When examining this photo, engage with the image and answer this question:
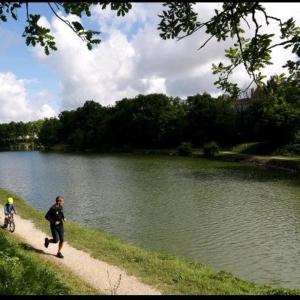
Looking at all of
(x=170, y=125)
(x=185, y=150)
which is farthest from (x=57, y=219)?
(x=170, y=125)

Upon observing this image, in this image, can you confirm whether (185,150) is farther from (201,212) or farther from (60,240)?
(60,240)

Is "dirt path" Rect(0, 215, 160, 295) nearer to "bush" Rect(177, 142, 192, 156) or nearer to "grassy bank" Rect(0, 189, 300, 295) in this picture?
"grassy bank" Rect(0, 189, 300, 295)

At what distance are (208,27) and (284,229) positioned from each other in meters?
23.7

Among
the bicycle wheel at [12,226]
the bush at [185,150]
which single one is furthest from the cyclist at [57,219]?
the bush at [185,150]

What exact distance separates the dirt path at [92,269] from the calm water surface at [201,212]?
6236 mm

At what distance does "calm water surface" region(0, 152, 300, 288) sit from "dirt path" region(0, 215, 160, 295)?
6236 millimetres

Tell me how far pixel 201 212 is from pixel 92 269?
1885 cm

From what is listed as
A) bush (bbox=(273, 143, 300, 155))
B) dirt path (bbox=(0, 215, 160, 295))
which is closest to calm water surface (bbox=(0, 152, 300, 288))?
dirt path (bbox=(0, 215, 160, 295))

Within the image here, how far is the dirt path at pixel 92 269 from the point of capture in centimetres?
1477

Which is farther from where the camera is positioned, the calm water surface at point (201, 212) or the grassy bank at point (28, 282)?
the calm water surface at point (201, 212)

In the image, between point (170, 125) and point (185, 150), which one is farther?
point (170, 125)

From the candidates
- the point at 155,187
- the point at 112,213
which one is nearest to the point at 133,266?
→ the point at 112,213

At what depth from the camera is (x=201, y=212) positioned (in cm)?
3484

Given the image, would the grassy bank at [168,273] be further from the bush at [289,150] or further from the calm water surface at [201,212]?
the bush at [289,150]
